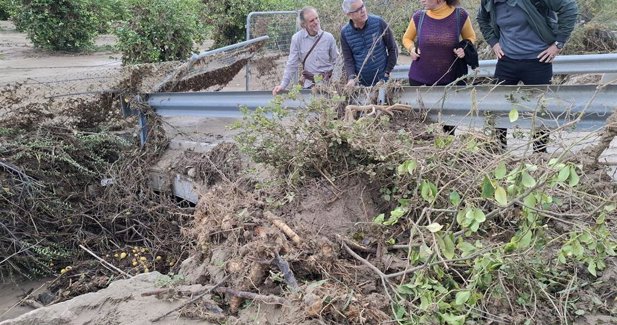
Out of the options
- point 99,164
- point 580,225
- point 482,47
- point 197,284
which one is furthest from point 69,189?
point 482,47

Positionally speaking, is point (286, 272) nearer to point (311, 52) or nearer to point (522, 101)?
point (522, 101)

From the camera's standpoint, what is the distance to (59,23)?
48.8ft

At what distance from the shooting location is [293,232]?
332 cm

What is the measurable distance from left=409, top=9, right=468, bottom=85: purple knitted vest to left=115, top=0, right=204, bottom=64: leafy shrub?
465cm

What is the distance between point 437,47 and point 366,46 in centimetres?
79

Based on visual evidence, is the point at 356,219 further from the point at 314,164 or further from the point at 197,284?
the point at 197,284

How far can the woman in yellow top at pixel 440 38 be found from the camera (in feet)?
15.3

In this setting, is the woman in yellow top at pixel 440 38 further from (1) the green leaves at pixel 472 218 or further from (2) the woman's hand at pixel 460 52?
(1) the green leaves at pixel 472 218

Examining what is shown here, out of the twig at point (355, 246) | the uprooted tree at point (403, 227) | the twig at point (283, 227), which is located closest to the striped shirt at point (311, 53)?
the uprooted tree at point (403, 227)

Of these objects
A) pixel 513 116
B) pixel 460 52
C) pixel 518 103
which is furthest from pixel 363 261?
pixel 460 52

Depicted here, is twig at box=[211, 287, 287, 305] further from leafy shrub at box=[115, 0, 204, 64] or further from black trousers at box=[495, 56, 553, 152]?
leafy shrub at box=[115, 0, 204, 64]

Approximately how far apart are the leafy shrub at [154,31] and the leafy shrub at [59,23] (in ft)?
24.0

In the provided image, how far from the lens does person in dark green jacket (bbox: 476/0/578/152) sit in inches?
167

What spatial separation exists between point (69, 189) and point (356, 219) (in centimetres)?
381
